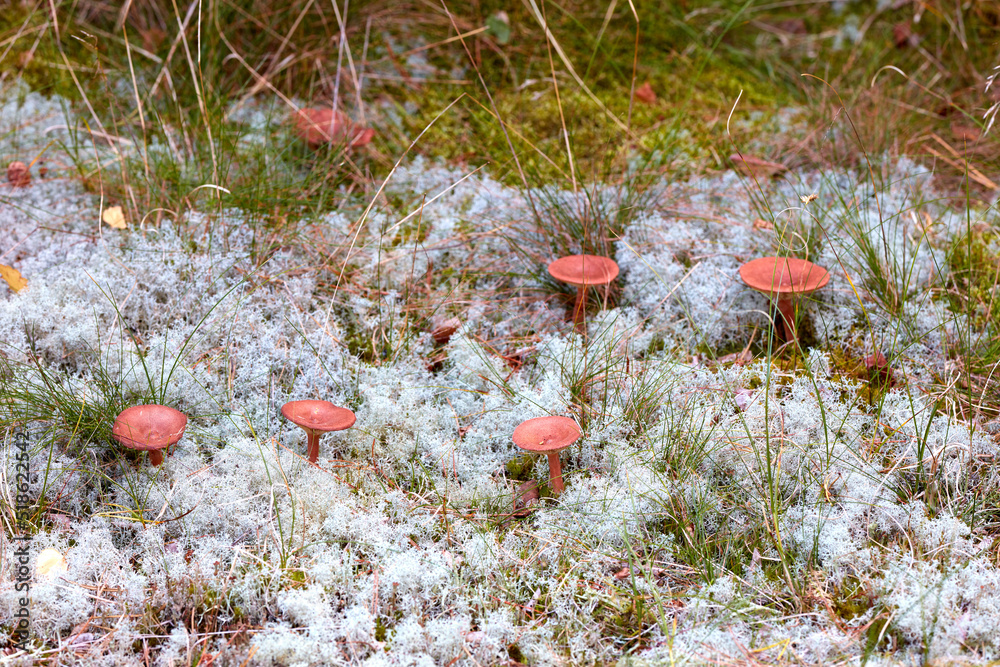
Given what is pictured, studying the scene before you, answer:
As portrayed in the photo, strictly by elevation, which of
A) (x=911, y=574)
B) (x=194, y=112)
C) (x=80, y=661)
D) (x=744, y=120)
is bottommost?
(x=80, y=661)

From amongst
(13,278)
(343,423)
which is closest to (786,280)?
(343,423)

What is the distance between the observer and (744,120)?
3938mm

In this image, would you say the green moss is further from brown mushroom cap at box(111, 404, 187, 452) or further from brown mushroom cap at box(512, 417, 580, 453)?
brown mushroom cap at box(111, 404, 187, 452)

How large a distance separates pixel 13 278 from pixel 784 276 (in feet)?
9.04

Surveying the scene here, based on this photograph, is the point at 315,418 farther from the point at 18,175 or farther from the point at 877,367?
the point at 18,175

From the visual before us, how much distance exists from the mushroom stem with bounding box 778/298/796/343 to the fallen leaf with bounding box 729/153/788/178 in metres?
0.89

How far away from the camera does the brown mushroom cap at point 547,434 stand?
6.79ft

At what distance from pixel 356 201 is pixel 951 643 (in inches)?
105

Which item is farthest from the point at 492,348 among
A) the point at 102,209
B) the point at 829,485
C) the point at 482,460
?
the point at 102,209

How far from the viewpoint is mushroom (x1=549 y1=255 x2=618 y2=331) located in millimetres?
2695

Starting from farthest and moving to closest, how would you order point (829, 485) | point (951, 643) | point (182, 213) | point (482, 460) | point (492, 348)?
point (182, 213) → point (492, 348) → point (482, 460) → point (829, 485) → point (951, 643)

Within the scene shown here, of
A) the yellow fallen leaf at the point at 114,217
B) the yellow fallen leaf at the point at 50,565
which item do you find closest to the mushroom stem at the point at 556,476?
the yellow fallen leaf at the point at 50,565

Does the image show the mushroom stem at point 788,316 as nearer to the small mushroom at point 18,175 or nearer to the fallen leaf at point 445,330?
the fallen leaf at point 445,330

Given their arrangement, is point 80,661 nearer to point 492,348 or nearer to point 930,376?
point 492,348
